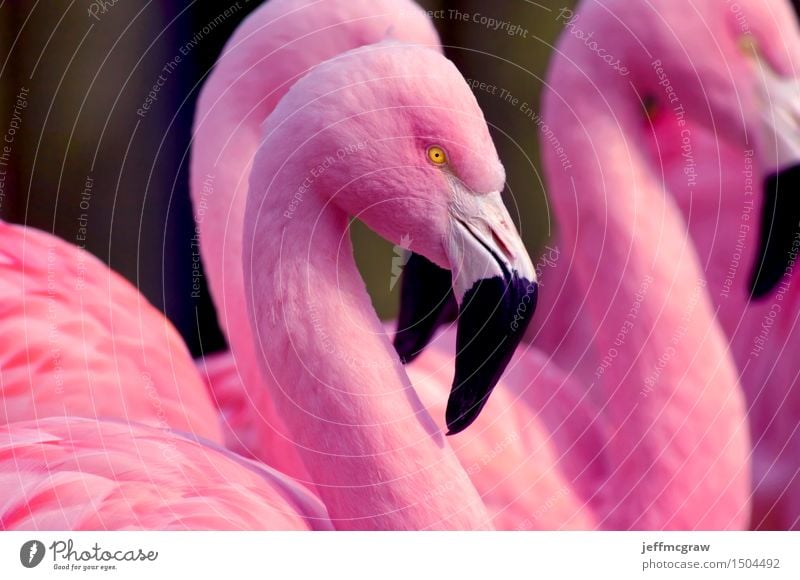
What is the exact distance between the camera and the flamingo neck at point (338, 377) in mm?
1297

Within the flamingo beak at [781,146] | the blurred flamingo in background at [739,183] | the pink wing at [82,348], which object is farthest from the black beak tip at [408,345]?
the flamingo beak at [781,146]

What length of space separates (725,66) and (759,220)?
0.35m

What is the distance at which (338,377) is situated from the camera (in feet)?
4.29

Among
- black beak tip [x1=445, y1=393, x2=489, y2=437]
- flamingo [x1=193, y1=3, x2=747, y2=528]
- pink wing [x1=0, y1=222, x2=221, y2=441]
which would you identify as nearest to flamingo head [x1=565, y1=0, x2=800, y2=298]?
flamingo [x1=193, y1=3, x2=747, y2=528]

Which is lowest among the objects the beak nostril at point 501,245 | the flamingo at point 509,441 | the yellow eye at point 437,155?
the flamingo at point 509,441

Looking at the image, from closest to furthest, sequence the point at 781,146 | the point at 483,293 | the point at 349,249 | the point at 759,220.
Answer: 1. the point at 483,293
2. the point at 349,249
3. the point at 781,146
4. the point at 759,220

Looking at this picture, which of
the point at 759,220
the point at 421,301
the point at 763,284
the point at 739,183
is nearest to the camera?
the point at 421,301

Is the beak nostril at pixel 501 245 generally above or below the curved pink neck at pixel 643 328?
above

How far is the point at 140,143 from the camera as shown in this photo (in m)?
1.86

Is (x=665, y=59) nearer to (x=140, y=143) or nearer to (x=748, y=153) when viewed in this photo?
(x=748, y=153)

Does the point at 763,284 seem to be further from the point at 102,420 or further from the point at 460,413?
the point at 102,420

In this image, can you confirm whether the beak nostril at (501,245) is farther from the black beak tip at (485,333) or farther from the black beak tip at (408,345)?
the black beak tip at (408,345)

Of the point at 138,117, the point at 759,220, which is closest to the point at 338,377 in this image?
the point at 138,117
